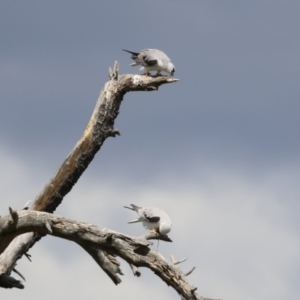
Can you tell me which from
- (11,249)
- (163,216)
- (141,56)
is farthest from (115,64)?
(11,249)

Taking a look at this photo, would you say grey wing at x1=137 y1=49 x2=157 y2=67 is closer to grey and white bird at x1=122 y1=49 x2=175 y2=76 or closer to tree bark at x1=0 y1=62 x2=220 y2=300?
grey and white bird at x1=122 y1=49 x2=175 y2=76

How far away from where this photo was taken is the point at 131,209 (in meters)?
16.7

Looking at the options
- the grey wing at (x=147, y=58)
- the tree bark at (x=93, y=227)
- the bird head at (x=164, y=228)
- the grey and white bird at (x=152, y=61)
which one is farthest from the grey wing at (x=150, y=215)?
the grey wing at (x=147, y=58)

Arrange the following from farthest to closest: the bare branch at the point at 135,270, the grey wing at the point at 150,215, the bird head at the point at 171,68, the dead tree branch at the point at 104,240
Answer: the bird head at the point at 171,68 < the grey wing at the point at 150,215 < the bare branch at the point at 135,270 < the dead tree branch at the point at 104,240

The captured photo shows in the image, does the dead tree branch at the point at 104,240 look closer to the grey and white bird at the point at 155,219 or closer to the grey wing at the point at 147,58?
the grey and white bird at the point at 155,219

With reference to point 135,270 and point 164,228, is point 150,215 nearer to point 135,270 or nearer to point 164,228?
point 164,228

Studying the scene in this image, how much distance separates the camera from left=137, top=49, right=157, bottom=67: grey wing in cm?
1641

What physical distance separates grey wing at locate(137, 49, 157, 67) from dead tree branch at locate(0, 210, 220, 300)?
5317 mm

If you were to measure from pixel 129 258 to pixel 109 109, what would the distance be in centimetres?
410

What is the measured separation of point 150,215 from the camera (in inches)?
616

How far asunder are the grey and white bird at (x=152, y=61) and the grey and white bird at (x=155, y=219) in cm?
274

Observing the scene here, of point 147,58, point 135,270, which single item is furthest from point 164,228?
point 147,58

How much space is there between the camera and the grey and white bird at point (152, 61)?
16.4 metres

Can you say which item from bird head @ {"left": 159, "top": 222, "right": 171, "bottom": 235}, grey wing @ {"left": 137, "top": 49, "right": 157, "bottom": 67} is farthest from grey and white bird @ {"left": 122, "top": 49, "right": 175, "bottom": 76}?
bird head @ {"left": 159, "top": 222, "right": 171, "bottom": 235}
